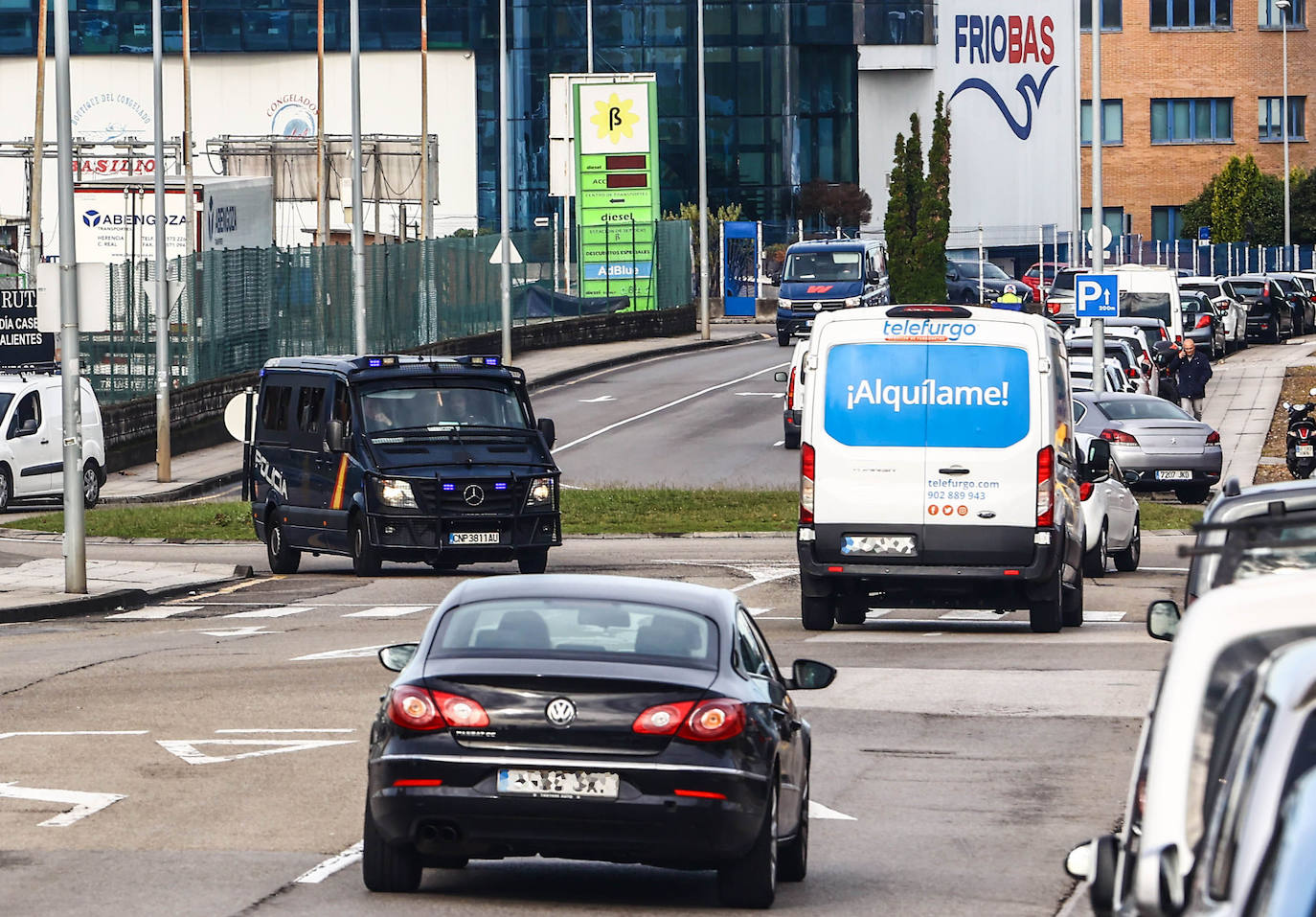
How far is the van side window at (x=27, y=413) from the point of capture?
113ft

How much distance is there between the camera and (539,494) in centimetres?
2350

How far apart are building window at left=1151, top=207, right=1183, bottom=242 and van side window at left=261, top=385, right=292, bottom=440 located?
8301 cm

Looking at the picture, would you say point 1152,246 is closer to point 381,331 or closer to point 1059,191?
point 1059,191

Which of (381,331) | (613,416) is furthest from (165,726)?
(381,331)

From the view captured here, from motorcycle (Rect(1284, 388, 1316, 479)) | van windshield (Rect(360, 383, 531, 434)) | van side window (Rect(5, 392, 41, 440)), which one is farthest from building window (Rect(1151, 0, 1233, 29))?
van windshield (Rect(360, 383, 531, 434))

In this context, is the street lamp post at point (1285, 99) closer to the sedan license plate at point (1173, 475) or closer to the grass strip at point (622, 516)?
the sedan license plate at point (1173, 475)

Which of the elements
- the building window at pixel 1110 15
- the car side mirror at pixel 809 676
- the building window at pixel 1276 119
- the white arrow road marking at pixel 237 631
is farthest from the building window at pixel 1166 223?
the car side mirror at pixel 809 676

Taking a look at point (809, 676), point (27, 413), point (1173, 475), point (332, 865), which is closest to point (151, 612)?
point (332, 865)

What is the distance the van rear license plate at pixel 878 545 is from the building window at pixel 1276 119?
9018 cm

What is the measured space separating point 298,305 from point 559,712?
133 ft

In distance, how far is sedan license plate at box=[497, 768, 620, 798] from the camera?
8.23 meters

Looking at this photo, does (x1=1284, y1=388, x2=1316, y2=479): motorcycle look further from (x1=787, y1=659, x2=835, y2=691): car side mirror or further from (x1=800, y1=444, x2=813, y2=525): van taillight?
(x1=787, y1=659, x2=835, y2=691): car side mirror

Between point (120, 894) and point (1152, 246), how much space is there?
94.3 meters

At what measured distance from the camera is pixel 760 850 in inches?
337
